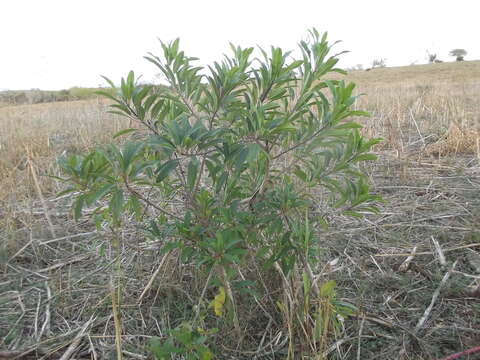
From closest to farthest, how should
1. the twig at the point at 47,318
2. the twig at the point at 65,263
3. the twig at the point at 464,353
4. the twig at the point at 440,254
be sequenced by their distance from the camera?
the twig at the point at 464,353
the twig at the point at 47,318
the twig at the point at 440,254
the twig at the point at 65,263

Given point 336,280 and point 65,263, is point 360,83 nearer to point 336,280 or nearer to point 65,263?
point 336,280

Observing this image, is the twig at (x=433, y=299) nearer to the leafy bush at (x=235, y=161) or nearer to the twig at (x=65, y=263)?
the leafy bush at (x=235, y=161)

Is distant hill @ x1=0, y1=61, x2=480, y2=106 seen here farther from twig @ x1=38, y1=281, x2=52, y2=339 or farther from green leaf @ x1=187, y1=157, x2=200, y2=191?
green leaf @ x1=187, y1=157, x2=200, y2=191

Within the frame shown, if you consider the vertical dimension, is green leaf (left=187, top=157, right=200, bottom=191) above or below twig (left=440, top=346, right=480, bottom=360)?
above

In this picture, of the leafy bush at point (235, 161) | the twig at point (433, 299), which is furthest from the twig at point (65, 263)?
the twig at point (433, 299)

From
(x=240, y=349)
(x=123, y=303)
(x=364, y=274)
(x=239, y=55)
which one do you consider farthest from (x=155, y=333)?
(x=239, y=55)

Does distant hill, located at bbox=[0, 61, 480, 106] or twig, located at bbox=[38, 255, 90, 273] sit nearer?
twig, located at bbox=[38, 255, 90, 273]

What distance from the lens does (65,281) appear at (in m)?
1.49

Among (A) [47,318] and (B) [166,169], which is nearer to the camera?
(B) [166,169]

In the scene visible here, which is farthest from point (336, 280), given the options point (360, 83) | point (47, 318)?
point (360, 83)

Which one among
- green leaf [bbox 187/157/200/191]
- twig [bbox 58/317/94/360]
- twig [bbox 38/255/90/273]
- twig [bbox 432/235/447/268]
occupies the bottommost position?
twig [bbox 58/317/94/360]

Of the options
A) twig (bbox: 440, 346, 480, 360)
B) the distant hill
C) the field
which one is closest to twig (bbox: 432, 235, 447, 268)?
the field

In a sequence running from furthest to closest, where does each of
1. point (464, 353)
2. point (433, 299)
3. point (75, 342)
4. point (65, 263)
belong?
point (65, 263), point (433, 299), point (75, 342), point (464, 353)

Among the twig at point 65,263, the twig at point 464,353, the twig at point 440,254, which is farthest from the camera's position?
the twig at point 65,263
